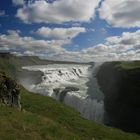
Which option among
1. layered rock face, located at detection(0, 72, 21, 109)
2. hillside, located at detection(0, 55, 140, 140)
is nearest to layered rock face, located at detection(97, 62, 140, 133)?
hillside, located at detection(0, 55, 140, 140)

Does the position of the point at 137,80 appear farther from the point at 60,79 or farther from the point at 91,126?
the point at 60,79

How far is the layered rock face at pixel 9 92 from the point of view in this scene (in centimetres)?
2658

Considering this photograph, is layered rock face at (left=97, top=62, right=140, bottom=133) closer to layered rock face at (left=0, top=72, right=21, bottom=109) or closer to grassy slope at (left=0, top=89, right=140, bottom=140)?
grassy slope at (left=0, top=89, right=140, bottom=140)

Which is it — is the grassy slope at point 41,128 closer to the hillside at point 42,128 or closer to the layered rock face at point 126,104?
the hillside at point 42,128

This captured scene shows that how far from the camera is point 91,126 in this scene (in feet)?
92.7

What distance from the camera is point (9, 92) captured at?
27484 millimetres

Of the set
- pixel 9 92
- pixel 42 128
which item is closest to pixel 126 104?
pixel 9 92

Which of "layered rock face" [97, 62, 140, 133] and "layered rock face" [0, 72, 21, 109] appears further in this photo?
"layered rock face" [97, 62, 140, 133]

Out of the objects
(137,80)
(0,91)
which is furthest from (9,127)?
(137,80)

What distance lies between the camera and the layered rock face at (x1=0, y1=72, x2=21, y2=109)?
26.6 metres

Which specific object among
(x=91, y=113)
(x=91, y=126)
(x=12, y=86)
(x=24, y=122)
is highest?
(x=12, y=86)

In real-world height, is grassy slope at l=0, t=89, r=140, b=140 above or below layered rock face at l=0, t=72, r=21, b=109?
below

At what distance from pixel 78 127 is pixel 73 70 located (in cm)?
12956

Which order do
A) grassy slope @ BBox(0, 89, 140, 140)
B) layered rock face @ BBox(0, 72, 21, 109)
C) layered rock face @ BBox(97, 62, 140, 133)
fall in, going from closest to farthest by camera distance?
grassy slope @ BBox(0, 89, 140, 140) → layered rock face @ BBox(0, 72, 21, 109) → layered rock face @ BBox(97, 62, 140, 133)
